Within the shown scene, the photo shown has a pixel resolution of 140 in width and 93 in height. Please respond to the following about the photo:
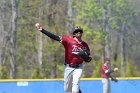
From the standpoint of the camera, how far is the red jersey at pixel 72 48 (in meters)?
10.0

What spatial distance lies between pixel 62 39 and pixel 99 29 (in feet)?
117

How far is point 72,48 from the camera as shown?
32.8 feet

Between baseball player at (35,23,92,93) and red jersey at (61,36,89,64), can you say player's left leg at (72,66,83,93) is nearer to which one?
baseball player at (35,23,92,93)

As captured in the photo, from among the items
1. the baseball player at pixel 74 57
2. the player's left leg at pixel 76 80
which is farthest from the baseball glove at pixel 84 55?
the player's left leg at pixel 76 80

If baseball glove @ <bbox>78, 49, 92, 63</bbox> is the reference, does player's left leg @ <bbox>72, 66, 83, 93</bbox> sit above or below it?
below

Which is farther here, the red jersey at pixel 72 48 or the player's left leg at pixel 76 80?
the red jersey at pixel 72 48

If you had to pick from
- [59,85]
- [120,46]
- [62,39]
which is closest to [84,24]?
[120,46]

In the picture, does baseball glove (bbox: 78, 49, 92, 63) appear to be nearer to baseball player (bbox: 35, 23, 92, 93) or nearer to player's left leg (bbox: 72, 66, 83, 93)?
baseball player (bbox: 35, 23, 92, 93)

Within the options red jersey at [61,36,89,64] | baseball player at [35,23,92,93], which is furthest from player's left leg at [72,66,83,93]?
red jersey at [61,36,89,64]

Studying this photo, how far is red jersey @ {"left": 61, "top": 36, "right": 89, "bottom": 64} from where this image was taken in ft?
32.8

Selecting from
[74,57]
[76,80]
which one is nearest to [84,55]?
[74,57]

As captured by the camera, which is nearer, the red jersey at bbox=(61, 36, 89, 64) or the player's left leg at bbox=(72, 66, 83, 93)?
the player's left leg at bbox=(72, 66, 83, 93)

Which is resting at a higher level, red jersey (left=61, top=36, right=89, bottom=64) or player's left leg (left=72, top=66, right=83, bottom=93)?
red jersey (left=61, top=36, right=89, bottom=64)

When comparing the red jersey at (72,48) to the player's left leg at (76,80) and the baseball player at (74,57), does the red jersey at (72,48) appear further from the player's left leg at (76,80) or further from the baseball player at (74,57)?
the player's left leg at (76,80)
